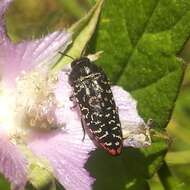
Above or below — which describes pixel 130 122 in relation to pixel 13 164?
below

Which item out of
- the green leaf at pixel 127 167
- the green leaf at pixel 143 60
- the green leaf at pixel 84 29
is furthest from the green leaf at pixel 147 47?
the green leaf at pixel 84 29

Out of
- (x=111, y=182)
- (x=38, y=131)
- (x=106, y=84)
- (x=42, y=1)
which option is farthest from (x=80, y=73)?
(x=42, y=1)

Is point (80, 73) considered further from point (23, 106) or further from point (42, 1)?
Answer: point (42, 1)

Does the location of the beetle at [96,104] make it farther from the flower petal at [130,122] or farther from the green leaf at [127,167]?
the green leaf at [127,167]

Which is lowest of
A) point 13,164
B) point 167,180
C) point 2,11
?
point 167,180

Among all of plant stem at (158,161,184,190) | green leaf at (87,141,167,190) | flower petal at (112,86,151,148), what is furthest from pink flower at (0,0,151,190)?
plant stem at (158,161,184,190)

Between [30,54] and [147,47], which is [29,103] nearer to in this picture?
[30,54]

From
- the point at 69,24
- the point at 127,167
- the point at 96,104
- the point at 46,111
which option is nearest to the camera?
the point at 96,104

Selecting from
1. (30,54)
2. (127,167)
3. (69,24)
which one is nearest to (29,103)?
(30,54)
